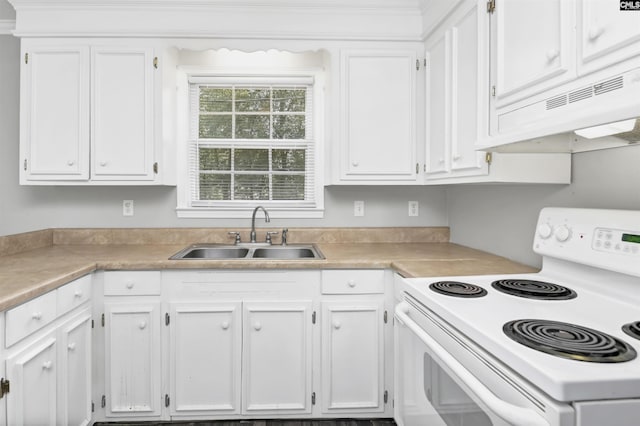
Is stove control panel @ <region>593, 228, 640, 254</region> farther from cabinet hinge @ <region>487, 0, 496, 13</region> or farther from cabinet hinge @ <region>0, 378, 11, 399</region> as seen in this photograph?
cabinet hinge @ <region>0, 378, 11, 399</region>

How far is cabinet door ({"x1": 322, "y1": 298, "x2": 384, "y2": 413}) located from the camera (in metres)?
1.94

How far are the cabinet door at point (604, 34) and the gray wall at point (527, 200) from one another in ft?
1.57

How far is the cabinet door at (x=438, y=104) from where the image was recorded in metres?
1.95

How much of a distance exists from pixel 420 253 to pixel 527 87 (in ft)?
3.72

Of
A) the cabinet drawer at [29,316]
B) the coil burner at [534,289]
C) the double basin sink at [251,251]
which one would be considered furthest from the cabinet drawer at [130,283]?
the coil burner at [534,289]

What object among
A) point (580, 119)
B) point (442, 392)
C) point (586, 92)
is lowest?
point (442, 392)

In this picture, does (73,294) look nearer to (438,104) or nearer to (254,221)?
(254,221)

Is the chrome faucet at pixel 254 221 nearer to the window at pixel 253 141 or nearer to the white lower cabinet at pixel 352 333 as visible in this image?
the window at pixel 253 141

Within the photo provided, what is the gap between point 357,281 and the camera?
1.94m

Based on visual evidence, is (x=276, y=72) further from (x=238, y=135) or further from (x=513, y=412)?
(x=513, y=412)

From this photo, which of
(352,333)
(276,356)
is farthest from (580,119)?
(276,356)

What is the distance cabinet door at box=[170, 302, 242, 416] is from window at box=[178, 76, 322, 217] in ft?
3.14

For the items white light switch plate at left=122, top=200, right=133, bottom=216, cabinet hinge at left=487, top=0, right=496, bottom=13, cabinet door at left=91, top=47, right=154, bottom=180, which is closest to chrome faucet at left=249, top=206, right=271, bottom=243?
cabinet door at left=91, top=47, right=154, bottom=180

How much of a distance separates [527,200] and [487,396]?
1.33m
